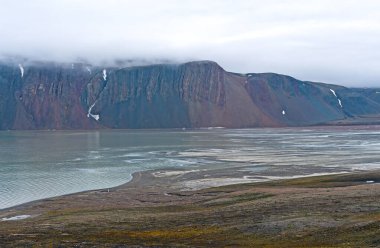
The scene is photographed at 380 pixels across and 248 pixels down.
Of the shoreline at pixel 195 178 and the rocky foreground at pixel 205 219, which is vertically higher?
the rocky foreground at pixel 205 219

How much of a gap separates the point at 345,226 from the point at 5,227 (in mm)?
23097

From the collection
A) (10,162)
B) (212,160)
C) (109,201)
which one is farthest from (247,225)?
(10,162)

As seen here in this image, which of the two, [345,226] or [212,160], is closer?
[345,226]

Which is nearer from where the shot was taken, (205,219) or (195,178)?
(205,219)

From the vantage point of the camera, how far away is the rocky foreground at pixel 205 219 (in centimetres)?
2941

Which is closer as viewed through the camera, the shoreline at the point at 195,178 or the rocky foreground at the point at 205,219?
the rocky foreground at the point at 205,219

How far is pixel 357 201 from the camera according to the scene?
38.6 m

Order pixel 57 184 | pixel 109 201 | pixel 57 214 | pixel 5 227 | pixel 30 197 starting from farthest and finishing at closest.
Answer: pixel 57 184, pixel 30 197, pixel 109 201, pixel 57 214, pixel 5 227

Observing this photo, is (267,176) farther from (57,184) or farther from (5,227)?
(5,227)

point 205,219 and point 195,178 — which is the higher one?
point 205,219

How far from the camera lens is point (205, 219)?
36.8 meters

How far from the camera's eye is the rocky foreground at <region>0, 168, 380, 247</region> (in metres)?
29.4

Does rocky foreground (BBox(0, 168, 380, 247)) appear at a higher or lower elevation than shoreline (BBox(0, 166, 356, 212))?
higher

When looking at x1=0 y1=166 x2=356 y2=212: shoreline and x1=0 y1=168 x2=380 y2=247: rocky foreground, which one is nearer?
x1=0 y1=168 x2=380 y2=247: rocky foreground
